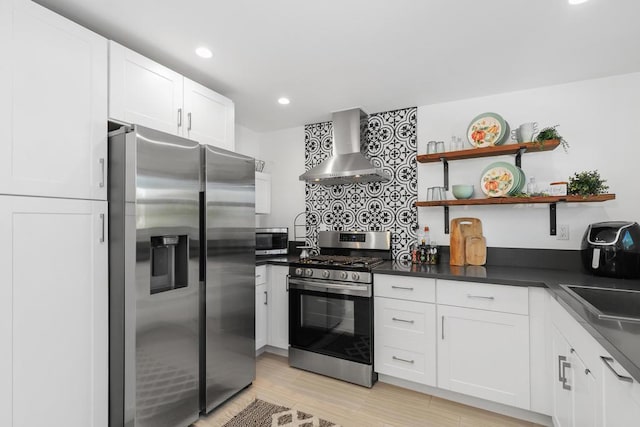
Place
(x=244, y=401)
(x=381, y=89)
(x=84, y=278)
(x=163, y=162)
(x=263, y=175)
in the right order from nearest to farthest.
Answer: (x=84, y=278) → (x=163, y=162) → (x=244, y=401) → (x=381, y=89) → (x=263, y=175)

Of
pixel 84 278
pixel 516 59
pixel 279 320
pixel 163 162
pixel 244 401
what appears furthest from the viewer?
pixel 279 320

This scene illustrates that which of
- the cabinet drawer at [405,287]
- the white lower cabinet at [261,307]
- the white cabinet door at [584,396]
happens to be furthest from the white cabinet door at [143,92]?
the white cabinet door at [584,396]

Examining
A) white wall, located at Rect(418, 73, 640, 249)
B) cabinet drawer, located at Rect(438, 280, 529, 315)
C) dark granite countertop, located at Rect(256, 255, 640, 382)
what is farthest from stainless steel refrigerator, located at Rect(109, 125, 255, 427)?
white wall, located at Rect(418, 73, 640, 249)

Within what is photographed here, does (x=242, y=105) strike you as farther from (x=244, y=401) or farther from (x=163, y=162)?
(x=244, y=401)

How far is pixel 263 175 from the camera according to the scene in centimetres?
353

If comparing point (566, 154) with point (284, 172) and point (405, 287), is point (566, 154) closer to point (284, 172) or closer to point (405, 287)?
point (405, 287)

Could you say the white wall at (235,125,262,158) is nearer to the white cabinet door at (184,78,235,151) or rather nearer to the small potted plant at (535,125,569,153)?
the white cabinet door at (184,78,235,151)

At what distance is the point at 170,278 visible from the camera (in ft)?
6.42

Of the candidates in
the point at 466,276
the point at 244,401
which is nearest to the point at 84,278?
the point at 244,401

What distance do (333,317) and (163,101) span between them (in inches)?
81.3

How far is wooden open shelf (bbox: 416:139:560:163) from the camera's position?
7.62 feet

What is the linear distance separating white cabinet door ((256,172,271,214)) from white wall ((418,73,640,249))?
1.86 metres

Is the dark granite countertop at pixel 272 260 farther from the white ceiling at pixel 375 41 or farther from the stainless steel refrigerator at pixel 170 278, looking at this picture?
the white ceiling at pixel 375 41

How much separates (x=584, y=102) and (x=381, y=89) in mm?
1567
